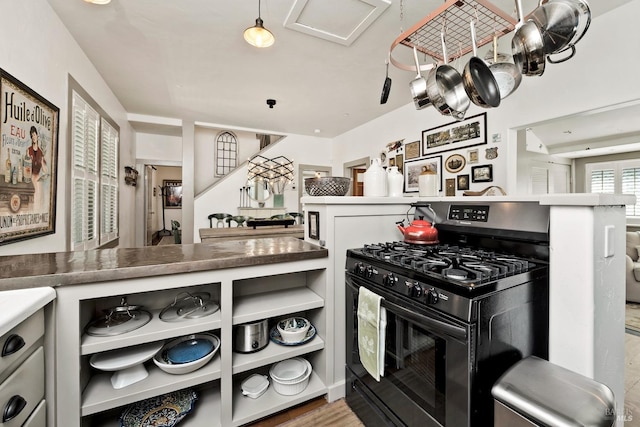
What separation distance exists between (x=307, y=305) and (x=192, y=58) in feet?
8.96

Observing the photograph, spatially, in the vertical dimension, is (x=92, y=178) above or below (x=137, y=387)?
above

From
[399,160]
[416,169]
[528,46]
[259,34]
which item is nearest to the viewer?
[528,46]

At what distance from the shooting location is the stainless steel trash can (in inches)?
29.8

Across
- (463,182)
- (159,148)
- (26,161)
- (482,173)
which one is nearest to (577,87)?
(482,173)

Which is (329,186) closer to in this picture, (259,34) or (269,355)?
(269,355)

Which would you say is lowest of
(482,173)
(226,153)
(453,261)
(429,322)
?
(429,322)

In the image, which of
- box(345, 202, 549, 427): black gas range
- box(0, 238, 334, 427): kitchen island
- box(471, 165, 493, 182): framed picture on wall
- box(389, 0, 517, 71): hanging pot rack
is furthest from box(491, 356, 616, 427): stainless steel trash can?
box(471, 165, 493, 182): framed picture on wall

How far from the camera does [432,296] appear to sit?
103 centimetres

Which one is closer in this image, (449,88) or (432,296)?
(432,296)

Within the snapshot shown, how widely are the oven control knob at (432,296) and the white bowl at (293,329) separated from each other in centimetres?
84

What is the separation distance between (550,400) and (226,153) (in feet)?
20.3

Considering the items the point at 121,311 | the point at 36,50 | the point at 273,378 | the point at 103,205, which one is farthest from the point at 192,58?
the point at 273,378

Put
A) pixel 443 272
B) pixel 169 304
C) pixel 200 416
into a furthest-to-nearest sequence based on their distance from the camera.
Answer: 1. pixel 169 304
2. pixel 200 416
3. pixel 443 272

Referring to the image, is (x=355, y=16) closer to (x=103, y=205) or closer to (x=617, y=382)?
(x=617, y=382)
